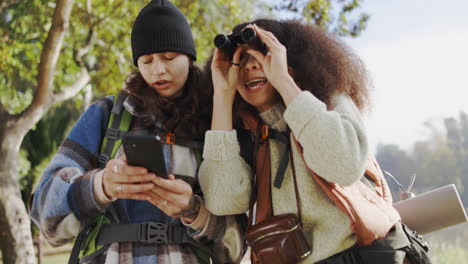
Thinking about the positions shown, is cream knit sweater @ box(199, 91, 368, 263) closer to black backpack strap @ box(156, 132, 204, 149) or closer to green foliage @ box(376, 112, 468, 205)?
black backpack strap @ box(156, 132, 204, 149)

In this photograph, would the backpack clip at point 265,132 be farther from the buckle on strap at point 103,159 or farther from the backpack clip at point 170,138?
the buckle on strap at point 103,159

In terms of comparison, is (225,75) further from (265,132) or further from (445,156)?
Answer: (445,156)

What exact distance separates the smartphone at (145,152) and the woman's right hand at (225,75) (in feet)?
1.75

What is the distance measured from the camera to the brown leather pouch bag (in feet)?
6.10

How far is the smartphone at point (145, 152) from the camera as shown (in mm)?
1677

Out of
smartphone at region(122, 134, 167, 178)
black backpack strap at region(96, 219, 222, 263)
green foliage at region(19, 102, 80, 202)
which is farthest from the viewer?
green foliage at region(19, 102, 80, 202)

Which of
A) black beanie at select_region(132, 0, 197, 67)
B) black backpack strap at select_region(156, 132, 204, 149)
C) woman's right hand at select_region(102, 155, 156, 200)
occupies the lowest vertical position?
woman's right hand at select_region(102, 155, 156, 200)

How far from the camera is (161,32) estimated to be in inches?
91.9

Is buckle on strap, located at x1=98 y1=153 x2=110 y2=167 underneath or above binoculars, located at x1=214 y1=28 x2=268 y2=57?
underneath

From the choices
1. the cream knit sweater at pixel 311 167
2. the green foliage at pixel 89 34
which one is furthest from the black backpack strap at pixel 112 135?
the green foliage at pixel 89 34

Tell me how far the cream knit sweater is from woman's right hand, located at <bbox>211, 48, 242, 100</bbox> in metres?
0.23

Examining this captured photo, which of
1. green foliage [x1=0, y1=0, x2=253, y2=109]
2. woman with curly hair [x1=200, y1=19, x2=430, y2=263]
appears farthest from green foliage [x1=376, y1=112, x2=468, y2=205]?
woman with curly hair [x1=200, y1=19, x2=430, y2=263]

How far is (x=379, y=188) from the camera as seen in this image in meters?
2.03

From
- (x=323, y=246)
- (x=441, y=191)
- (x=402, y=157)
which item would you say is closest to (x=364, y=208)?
(x=323, y=246)
